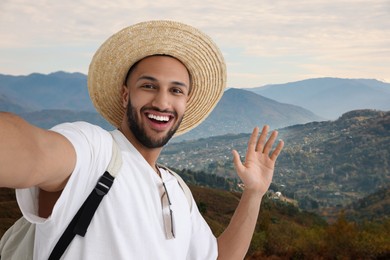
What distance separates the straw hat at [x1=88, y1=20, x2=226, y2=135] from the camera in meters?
2.55

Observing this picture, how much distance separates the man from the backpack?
0.08 feet

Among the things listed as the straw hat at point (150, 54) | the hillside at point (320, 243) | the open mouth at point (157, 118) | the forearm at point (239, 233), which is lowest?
the hillside at point (320, 243)

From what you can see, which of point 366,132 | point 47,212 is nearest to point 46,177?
point 47,212

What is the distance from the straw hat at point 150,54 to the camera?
100 inches

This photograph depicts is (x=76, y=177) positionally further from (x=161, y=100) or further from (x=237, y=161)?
(x=237, y=161)

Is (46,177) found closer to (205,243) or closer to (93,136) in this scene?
(93,136)

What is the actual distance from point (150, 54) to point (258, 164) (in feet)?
3.29

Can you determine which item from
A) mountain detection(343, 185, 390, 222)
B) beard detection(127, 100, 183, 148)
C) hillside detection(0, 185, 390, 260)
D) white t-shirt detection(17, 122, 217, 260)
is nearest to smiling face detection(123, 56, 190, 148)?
beard detection(127, 100, 183, 148)

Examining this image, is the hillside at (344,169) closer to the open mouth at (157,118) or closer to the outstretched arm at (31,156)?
the open mouth at (157,118)

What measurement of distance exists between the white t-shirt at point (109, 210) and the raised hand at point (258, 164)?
28.0 inches

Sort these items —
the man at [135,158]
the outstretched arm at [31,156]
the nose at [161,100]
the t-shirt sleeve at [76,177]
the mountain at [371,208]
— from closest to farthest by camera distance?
the outstretched arm at [31,156]
the man at [135,158]
the t-shirt sleeve at [76,177]
the nose at [161,100]
the mountain at [371,208]

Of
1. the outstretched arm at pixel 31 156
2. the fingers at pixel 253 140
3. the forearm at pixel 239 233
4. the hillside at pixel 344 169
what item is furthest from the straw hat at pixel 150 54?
the hillside at pixel 344 169

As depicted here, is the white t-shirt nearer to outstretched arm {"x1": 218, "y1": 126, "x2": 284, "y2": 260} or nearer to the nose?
the nose

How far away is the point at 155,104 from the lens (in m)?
2.29
